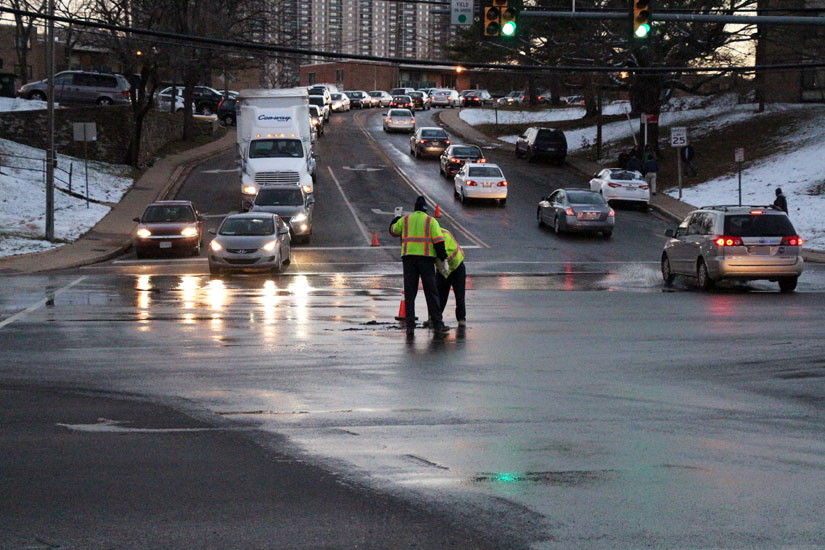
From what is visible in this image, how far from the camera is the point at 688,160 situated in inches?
1807

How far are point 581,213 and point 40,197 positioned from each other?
19.3m

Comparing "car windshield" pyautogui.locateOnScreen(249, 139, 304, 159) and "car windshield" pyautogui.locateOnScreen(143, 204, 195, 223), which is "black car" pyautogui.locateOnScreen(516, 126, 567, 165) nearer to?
"car windshield" pyautogui.locateOnScreen(249, 139, 304, 159)

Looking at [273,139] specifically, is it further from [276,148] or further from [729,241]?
[729,241]

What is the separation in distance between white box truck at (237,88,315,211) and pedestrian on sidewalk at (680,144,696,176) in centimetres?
1714

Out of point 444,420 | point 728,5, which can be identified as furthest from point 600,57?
point 444,420

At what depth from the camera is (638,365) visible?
1190cm

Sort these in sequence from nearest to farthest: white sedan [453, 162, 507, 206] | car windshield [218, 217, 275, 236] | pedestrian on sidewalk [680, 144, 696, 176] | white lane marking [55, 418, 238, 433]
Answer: white lane marking [55, 418, 238, 433] → car windshield [218, 217, 275, 236] → white sedan [453, 162, 507, 206] → pedestrian on sidewalk [680, 144, 696, 176]

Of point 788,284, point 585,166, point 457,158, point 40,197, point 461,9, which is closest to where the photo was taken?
point 788,284

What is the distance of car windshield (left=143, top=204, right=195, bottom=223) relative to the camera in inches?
1184

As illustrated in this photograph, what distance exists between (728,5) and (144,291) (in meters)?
35.5

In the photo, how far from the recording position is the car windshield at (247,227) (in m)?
25.0

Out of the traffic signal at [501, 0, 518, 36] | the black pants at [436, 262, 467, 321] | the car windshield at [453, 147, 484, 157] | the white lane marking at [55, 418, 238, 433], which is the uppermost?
the traffic signal at [501, 0, 518, 36]

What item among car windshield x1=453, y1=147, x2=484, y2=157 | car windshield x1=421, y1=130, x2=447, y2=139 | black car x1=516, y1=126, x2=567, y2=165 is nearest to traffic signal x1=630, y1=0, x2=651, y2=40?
car windshield x1=453, y1=147, x2=484, y2=157

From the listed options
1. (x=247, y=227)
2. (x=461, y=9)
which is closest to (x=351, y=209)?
→ (x=247, y=227)
